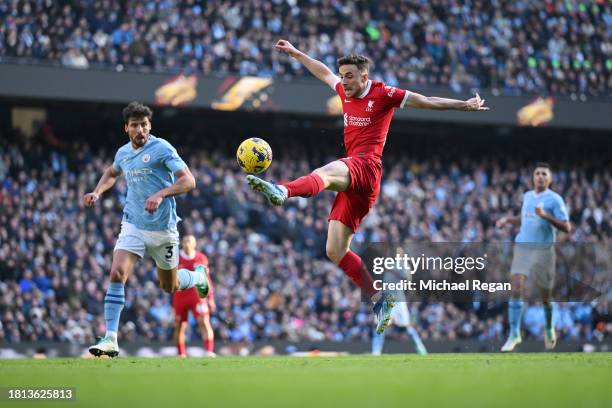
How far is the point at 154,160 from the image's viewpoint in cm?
1027

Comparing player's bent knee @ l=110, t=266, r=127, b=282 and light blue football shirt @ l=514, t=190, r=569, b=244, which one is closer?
player's bent knee @ l=110, t=266, r=127, b=282

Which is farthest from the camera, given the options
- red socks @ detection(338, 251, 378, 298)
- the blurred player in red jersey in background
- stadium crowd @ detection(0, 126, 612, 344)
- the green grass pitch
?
stadium crowd @ detection(0, 126, 612, 344)

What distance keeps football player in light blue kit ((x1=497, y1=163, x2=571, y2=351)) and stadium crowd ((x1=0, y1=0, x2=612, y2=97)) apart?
13.0 m

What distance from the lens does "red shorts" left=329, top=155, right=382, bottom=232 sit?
31.9 ft

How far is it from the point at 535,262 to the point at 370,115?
4.56 meters

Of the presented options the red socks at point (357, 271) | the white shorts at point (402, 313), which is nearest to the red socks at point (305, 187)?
the red socks at point (357, 271)

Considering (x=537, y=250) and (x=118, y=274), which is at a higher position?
(x=537, y=250)

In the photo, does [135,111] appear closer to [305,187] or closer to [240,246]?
[305,187]

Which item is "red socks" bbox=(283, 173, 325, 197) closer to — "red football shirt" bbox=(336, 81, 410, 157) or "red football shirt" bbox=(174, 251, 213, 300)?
"red football shirt" bbox=(336, 81, 410, 157)

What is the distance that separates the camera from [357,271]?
1081 cm

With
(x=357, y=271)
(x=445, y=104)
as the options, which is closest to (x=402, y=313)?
(x=357, y=271)

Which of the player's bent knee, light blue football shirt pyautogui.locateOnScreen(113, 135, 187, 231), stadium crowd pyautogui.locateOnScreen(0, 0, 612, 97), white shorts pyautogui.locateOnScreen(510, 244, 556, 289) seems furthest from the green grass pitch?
stadium crowd pyautogui.locateOnScreen(0, 0, 612, 97)

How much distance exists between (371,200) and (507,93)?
18969 millimetres

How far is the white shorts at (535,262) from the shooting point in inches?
533
